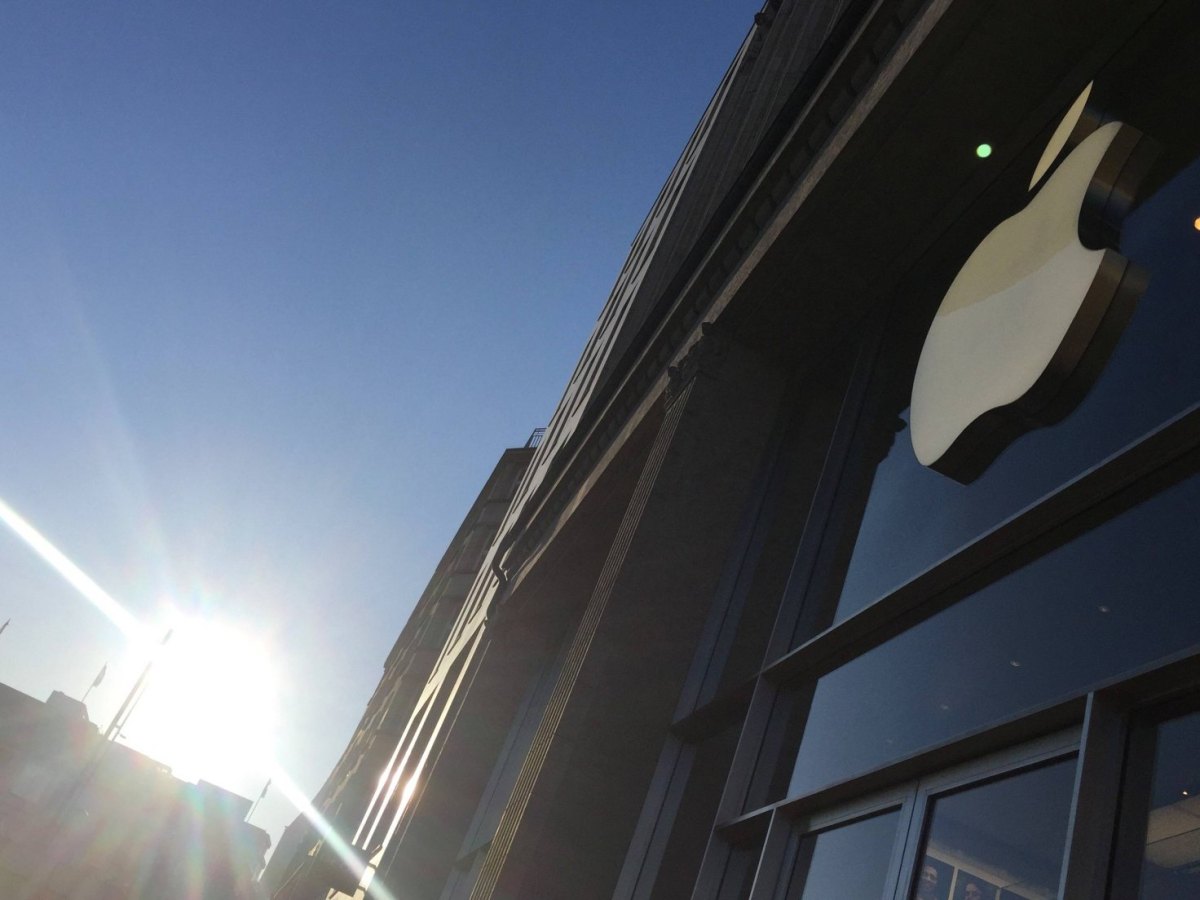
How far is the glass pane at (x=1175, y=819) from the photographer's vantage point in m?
3.05

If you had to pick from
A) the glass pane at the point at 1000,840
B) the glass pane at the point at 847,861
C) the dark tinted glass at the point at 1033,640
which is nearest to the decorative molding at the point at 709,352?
the dark tinted glass at the point at 1033,640

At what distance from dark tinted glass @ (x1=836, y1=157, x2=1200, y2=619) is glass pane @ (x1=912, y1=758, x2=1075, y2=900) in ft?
5.07

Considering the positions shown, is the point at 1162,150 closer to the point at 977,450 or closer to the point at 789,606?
the point at 977,450

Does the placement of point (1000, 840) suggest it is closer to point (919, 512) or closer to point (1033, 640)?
point (1033, 640)

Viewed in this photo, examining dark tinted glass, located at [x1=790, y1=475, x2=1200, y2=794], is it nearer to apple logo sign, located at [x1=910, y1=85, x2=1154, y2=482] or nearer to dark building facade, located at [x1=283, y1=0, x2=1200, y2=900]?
dark building facade, located at [x1=283, y1=0, x2=1200, y2=900]

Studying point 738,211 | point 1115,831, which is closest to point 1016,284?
point 1115,831

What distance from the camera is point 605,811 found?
7961 millimetres

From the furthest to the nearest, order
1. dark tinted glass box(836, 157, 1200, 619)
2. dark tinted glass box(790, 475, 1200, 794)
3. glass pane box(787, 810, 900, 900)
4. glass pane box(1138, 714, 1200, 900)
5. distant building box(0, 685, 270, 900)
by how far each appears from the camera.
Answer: distant building box(0, 685, 270, 900) → glass pane box(787, 810, 900, 900) → dark tinted glass box(836, 157, 1200, 619) → dark tinted glass box(790, 475, 1200, 794) → glass pane box(1138, 714, 1200, 900)

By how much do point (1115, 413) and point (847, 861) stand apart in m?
2.44

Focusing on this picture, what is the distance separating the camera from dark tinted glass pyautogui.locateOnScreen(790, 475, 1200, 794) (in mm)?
3801

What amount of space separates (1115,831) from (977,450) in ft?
8.85

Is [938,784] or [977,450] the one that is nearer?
[938,784]

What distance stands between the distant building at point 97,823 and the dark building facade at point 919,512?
3278 cm

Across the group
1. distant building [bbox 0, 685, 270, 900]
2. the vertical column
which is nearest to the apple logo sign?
the vertical column
